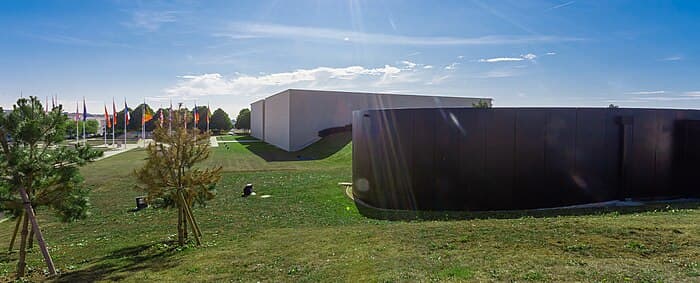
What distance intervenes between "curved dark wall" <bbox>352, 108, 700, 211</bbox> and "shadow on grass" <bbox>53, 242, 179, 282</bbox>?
654 centimetres

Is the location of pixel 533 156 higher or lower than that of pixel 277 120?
lower

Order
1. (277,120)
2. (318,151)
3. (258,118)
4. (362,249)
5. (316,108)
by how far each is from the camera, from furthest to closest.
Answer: (258,118), (277,120), (316,108), (318,151), (362,249)

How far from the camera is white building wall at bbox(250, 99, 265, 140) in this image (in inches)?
2158

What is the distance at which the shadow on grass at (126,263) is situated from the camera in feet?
21.6

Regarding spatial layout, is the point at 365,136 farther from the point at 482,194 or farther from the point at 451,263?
the point at 451,263

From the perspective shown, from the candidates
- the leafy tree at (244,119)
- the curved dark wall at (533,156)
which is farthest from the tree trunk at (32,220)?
the leafy tree at (244,119)

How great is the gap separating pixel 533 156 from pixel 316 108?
2739cm

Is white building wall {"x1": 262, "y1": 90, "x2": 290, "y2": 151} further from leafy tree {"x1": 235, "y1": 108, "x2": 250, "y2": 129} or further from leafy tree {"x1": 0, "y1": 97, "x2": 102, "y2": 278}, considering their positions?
leafy tree {"x1": 235, "y1": 108, "x2": 250, "y2": 129}

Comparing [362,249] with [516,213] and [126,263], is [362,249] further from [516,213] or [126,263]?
[516,213]

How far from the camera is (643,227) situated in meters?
6.78

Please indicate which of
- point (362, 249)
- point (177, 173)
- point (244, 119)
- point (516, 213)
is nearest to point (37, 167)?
point (177, 173)

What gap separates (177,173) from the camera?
30.2 ft

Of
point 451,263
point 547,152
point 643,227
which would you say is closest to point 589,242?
point 643,227

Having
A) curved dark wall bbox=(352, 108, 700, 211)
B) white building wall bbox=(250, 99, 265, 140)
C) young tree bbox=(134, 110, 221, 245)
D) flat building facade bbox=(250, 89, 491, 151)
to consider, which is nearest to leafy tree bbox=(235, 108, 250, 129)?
white building wall bbox=(250, 99, 265, 140)
